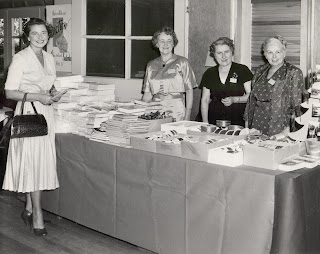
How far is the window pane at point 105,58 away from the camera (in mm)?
5691

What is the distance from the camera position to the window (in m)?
5.21

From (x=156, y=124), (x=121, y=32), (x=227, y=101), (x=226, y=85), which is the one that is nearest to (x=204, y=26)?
(x=226, y=85)

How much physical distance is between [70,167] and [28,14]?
3500mm

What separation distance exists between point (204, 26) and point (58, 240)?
235 cm

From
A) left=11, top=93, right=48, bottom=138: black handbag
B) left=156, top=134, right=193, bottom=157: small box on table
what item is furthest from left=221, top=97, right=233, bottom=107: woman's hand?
left=11, top=93, right=48, bottom=138: black handbag

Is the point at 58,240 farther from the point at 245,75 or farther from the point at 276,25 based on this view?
the point at 276,25

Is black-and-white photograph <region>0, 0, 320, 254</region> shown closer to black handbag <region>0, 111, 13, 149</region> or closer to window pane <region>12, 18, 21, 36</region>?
black handbag <region>0, 111, 13, 149</region>

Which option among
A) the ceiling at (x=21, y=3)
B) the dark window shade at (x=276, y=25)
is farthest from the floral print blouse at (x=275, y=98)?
the ceiling at (x=21, y=3)

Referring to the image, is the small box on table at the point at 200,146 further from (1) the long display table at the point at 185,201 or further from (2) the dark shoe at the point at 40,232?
(2) the dark shoe at the point at 40,232

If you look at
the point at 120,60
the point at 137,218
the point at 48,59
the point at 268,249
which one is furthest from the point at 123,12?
the point at 268,249

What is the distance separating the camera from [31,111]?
4160mm

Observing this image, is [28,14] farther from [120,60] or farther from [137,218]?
[137,218]

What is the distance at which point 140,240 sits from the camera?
3.71 m

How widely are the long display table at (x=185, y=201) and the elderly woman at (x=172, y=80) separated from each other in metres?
0.88
